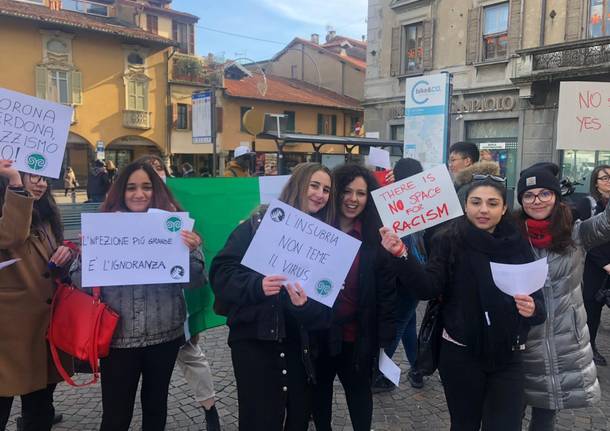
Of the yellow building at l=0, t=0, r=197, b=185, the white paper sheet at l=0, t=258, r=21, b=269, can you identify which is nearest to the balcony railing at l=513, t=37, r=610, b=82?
the white paper sheet at l=0, t=258, r=21, b=269

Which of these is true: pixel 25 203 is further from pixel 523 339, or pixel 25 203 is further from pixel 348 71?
pixel 348 71

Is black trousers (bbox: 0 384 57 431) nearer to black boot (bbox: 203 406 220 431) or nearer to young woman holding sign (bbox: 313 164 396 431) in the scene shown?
black boot (bbox: 203 406 220 431)

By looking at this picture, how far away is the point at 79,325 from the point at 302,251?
3.96 feet

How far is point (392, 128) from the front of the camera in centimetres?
2002

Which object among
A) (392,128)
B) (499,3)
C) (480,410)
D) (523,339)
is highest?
(499,3)

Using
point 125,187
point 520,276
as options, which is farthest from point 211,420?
point 520,276

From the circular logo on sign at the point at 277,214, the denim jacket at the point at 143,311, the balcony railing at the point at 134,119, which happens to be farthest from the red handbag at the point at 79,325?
the balcony railing at the point at 134,119

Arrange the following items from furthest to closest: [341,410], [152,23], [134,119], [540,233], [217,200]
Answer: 1. [152,23]
2. [134,119]
3. [217,200]
4. [341,410]
5. [540,233]

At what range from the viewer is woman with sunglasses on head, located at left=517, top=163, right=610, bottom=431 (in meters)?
2.57

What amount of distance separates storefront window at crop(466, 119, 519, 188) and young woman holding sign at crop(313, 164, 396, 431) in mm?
14339

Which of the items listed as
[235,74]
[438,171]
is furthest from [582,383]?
[235,74]

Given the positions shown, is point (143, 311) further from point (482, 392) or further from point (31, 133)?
point (482, 392)

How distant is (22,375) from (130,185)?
1.12 meters

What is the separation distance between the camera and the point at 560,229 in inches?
104
